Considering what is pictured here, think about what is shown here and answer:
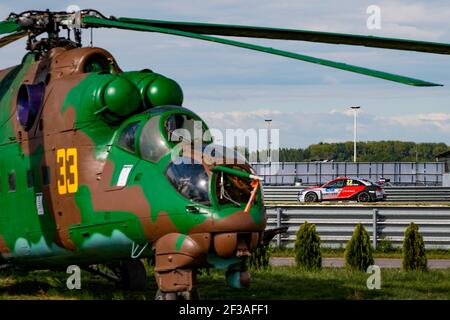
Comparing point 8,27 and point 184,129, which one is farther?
point 8,27

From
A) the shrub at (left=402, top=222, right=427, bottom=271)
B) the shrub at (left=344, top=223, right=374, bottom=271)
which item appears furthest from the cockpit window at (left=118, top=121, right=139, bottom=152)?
the shrub at (left=402, top=222, right=427, bottom=271)

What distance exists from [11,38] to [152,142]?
13.9ft

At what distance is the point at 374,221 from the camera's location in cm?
2528

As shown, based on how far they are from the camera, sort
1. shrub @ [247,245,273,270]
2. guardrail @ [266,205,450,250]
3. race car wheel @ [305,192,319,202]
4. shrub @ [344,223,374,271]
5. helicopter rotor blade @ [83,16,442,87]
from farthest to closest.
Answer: race car wheel @ [305,192,319,202]
guardrail @ [266,205,450,250]
shrub @ [247,245,273,270]
shrub @ [344,223,374,271]
helicopter rotor blade @ [83,16,442,87]

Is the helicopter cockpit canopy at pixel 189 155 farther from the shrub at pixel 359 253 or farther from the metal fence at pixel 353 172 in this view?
the metal fence at pixel 353 172

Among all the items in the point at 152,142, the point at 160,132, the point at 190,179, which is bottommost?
the point at 190,179

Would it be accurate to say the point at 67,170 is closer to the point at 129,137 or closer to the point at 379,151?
the point at 129,137

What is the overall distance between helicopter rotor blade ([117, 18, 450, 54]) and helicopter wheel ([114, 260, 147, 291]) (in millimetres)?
5339

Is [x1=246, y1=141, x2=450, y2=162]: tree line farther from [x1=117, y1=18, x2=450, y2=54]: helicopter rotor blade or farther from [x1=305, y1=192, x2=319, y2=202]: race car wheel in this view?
[x1=117, y1=18, x2=450, y2=54]: helicopter rotor blade

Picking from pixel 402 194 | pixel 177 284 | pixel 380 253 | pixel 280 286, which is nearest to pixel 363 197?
pixel 402 194

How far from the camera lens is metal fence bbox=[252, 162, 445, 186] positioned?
8994 centimetres
